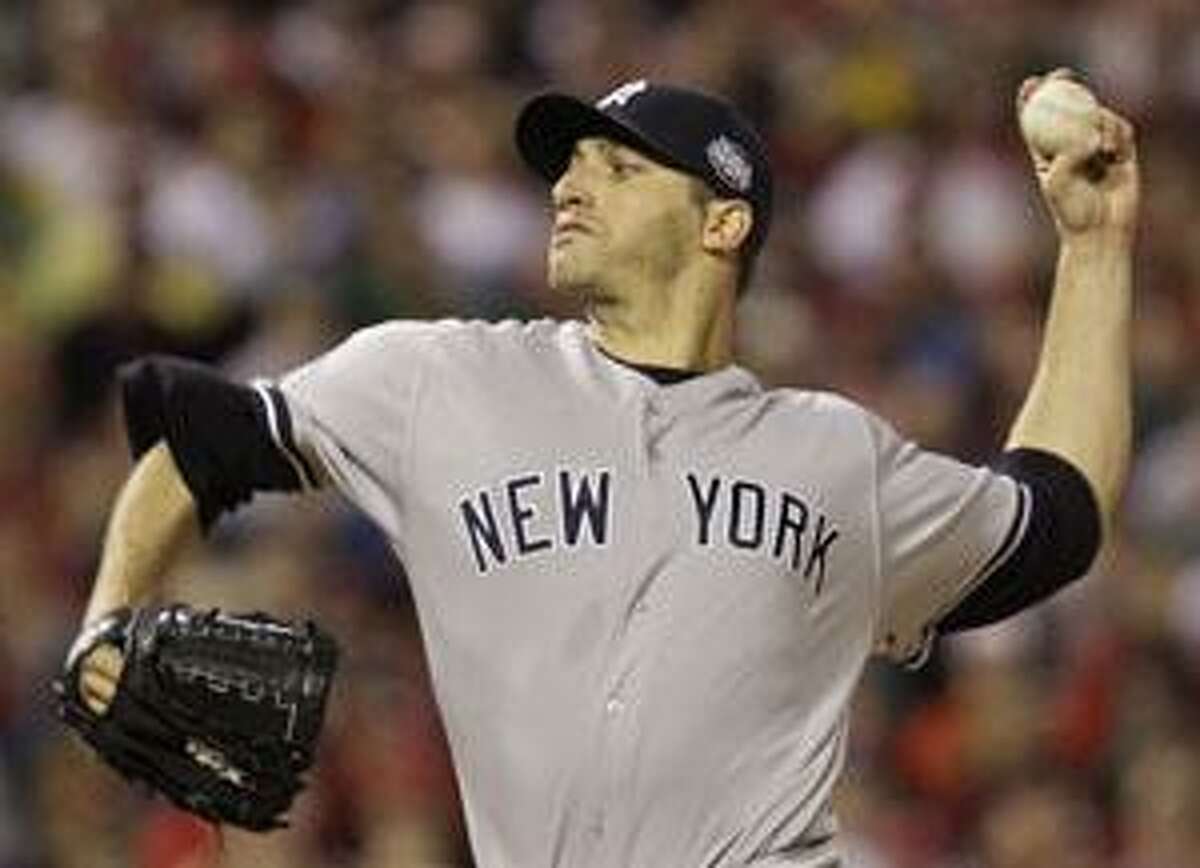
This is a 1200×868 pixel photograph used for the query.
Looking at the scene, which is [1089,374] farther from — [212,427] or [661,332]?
[212,427]

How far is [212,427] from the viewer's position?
5.54 m

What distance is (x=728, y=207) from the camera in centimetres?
575

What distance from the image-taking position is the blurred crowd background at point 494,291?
955 centimetres

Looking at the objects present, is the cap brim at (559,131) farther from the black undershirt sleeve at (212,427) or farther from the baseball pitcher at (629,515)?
the black undershirt sleeve at (212,427)

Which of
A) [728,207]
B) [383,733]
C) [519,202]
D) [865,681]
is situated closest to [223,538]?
[383,733]

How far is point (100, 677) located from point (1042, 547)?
51.2 inches

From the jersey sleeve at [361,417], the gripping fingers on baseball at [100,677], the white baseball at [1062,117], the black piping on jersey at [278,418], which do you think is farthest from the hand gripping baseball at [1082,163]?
the gripping fingers on baseball at [100,677]

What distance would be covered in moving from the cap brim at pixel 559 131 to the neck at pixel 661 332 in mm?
205

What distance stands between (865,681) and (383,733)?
1241 millimetres

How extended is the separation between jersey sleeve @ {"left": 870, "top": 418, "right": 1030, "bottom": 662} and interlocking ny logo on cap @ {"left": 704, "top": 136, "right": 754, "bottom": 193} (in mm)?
371

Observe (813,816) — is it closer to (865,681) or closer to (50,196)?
(865,681)

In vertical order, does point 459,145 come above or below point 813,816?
below

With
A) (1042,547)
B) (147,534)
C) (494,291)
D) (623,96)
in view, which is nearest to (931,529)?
(1042,547)

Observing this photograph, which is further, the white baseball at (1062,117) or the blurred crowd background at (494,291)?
the blurred crowd background at (494,291)
